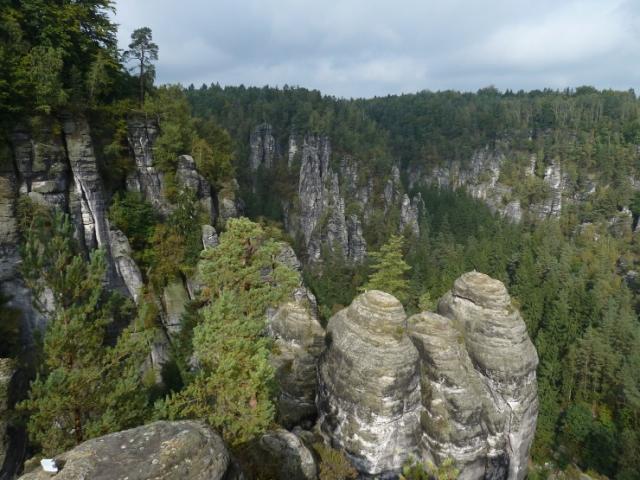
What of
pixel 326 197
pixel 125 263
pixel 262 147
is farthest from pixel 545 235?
pixel 125 263

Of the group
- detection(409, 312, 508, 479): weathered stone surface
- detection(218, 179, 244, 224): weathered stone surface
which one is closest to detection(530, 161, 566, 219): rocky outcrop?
detection(218, 179, 244, 224): weathered stone surface

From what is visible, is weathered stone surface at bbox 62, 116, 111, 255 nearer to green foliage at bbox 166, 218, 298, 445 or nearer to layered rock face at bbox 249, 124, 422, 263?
green foliage at bbox 166, 218, 298, 445

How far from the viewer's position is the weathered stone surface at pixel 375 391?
64.5 ft

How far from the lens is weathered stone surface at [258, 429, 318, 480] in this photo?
13477 mm

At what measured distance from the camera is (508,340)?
921 inches

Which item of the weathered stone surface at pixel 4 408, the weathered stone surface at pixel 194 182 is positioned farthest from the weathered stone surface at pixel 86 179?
the weathered stone surface at pixel 4 408

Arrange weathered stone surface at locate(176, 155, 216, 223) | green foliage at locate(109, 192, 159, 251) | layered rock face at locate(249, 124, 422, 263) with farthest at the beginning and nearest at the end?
layered rock face at locate(249, 124, 422, 263) → weathered stone surface at locate(176, 155, 216, 223) → green foliage at locate(109, 192, 159, 251)

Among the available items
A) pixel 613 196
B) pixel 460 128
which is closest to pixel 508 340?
pixel 613 196

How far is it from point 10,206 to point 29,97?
6.01 metres

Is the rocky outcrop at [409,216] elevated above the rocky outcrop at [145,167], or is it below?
below

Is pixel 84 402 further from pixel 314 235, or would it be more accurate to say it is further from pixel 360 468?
pixel 314 235

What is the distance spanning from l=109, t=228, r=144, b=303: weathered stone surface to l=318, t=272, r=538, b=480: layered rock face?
518 inches

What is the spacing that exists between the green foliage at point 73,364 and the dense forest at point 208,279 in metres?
0.05

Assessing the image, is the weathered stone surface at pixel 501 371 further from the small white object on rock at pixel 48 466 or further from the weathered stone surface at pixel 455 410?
the small white object on rock at pixel 48 466
